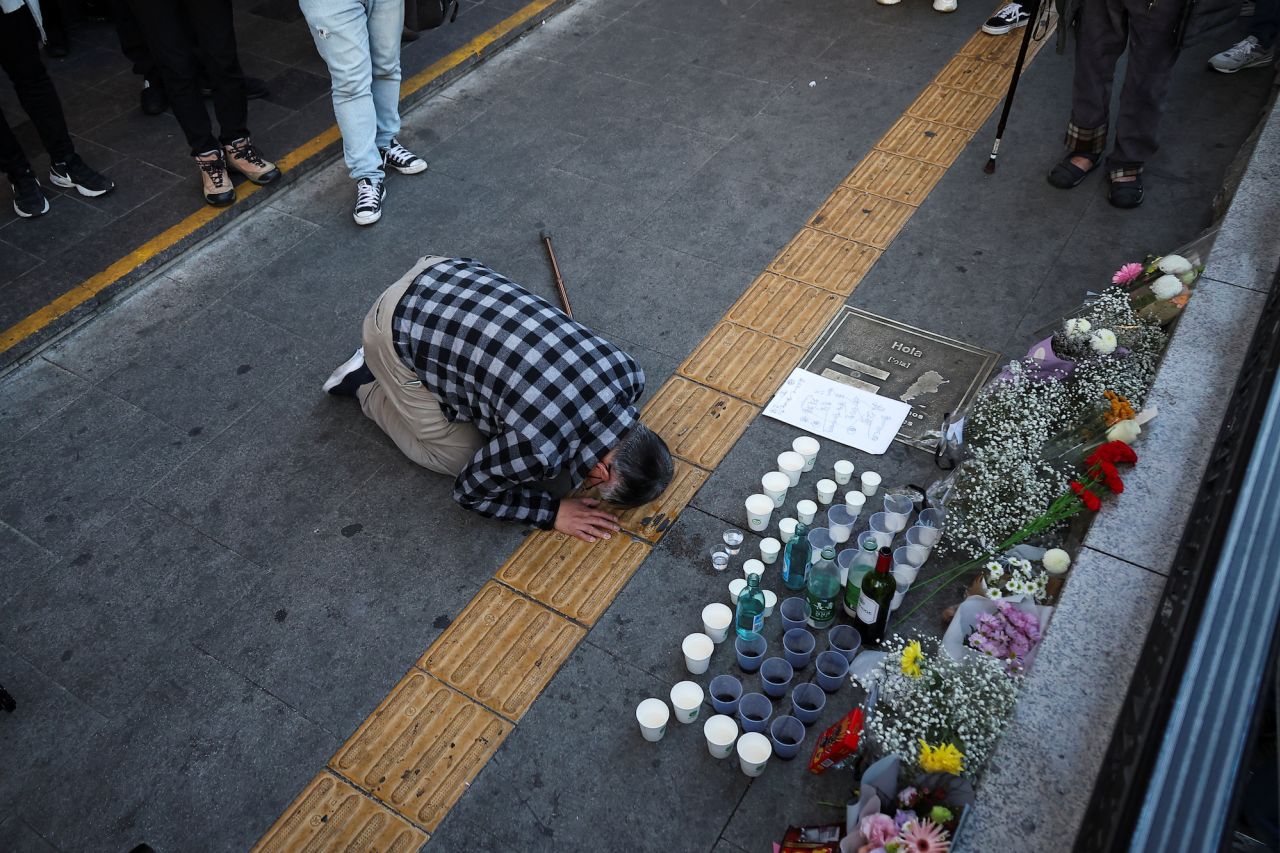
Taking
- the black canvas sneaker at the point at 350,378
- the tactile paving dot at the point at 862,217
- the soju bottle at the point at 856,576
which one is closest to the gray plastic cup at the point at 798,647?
the soju bottle at the point at 856,576

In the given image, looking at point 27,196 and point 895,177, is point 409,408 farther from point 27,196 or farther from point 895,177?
point 895,177

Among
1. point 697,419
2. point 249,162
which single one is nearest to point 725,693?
point 697,419

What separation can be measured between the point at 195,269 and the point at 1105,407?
4.64m

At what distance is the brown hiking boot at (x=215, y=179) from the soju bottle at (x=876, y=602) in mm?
4310

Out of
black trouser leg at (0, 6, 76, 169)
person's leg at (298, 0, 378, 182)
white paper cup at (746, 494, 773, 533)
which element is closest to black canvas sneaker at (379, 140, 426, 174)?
person's leg at (298, 0, 378, 182)

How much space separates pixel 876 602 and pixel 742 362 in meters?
1.66

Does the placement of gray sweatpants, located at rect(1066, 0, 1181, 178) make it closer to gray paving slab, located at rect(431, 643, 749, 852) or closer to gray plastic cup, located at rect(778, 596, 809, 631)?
gray plastic cup, located at rect(778, 596, 809, 631)

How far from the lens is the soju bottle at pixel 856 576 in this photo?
363 cm

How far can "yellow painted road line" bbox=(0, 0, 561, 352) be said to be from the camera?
5.13 m

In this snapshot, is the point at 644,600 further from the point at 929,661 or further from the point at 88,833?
the point at 88,833

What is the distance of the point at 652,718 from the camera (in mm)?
3449

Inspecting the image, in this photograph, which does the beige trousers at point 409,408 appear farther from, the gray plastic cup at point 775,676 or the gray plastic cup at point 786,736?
the gray plastic cup at point 786,736

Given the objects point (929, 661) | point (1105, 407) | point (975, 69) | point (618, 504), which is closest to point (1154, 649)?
point (929, 661)

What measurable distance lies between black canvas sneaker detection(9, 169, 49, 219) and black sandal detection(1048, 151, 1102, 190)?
227 inches
